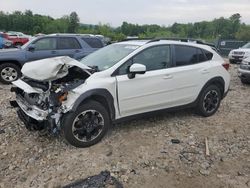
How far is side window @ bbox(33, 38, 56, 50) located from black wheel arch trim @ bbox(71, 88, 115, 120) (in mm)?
5994

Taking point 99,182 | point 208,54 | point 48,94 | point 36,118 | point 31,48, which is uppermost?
point 208,54

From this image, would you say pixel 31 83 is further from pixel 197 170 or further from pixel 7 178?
pixel 197 170

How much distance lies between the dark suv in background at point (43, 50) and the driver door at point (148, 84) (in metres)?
3.93

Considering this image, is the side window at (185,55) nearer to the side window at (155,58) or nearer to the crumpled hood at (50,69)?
the side window at (155,58)

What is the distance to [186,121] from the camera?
6.13 metres

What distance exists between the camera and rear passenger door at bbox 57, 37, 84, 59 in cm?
1038

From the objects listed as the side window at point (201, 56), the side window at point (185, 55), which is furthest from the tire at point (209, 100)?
the side window at point (185, 55)

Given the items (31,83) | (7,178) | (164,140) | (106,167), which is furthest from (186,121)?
(7,178)

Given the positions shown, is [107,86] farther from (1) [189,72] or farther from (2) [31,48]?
(2) [31,48]

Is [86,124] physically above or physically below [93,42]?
below

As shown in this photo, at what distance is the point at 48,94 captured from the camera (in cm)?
445

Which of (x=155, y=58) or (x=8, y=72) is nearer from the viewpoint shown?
(x=155, y=58)

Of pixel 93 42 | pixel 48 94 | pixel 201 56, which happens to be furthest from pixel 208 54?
pixel 93 42

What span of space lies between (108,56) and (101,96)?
1.05 meters
